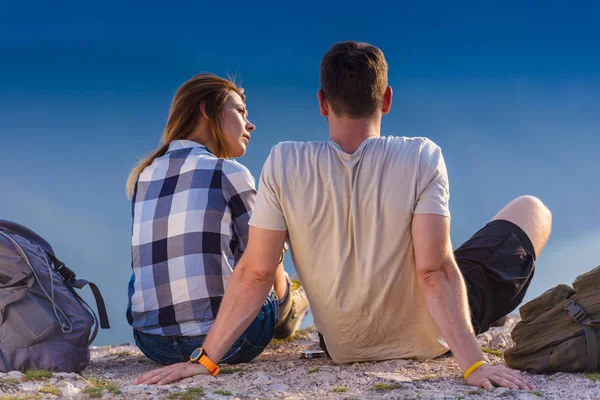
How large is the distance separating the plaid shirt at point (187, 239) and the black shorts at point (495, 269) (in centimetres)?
81

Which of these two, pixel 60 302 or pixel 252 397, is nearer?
pixel 252 397

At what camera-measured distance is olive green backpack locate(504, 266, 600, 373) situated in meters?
3.98

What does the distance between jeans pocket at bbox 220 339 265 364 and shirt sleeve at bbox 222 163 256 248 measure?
0.69 metres

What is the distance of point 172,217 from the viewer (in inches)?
183

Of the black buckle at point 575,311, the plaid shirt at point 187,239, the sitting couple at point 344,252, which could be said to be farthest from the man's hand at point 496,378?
the plaid shirt at point 187,239

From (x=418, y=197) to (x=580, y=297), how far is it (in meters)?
1.23

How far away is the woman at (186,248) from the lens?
455 cm

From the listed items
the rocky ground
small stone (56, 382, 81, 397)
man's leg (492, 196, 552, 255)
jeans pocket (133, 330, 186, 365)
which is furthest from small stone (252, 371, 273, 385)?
man's leg (492, 196, 552, 255)

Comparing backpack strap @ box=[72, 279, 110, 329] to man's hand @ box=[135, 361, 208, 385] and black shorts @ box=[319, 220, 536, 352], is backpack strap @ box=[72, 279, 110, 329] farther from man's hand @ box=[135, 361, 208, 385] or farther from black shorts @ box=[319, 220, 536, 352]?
black shorts @ box=[319, 220, 536, 352]

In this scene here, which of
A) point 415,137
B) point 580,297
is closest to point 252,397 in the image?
point 415,137

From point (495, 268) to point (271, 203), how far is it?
161cm

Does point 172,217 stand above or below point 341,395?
above

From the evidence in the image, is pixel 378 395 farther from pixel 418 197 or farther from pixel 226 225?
pixel 226 225

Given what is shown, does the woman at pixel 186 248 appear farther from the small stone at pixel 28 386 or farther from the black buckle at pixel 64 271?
the small stone at pixel 28 386
